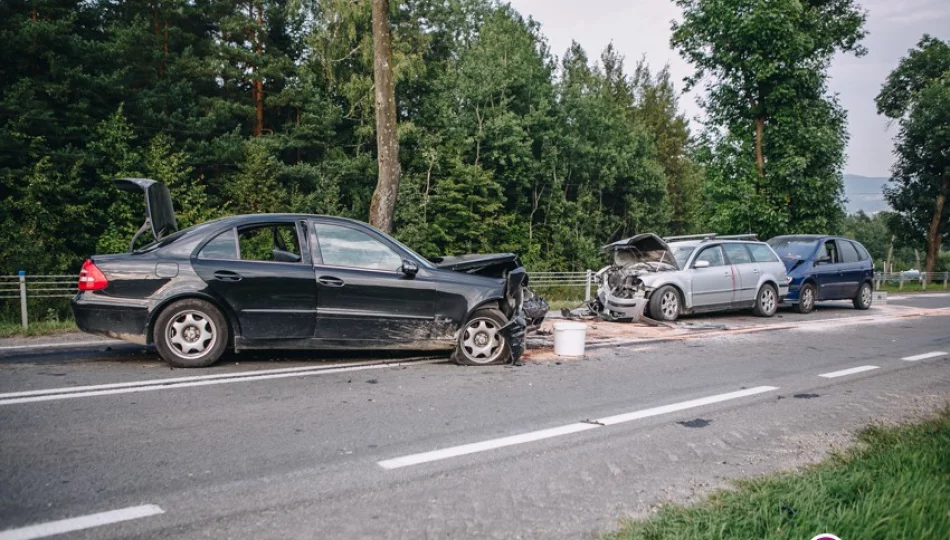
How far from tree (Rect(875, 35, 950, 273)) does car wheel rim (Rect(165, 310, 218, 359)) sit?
4514 centimetres

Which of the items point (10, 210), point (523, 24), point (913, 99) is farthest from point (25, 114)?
point (913, 99)

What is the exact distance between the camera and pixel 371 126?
111 feet

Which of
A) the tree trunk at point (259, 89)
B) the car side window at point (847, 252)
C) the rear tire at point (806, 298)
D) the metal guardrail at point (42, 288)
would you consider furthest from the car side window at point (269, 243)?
the tree trunk at point (259, 89)

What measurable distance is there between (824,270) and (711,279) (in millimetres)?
4562

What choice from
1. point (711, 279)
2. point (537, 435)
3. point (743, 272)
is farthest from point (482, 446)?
point (743, 272)

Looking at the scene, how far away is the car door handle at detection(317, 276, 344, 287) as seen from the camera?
698cm

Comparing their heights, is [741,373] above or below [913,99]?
below

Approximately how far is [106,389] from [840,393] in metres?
7.17

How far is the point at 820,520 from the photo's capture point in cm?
303

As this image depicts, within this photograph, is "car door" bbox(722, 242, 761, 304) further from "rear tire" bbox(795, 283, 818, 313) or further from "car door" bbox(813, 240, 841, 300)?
"car door" bbox(813, 240, 841, 300)

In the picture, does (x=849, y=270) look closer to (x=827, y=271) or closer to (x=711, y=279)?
(x=827, y=271)

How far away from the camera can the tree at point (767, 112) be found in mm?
24266

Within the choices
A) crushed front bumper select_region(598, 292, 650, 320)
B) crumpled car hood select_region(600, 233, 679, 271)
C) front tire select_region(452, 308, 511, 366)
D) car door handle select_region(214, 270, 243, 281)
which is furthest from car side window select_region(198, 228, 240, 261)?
crumpled car hood select_region(600, 233, 679, 271)

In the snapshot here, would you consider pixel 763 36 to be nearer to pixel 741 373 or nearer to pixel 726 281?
pixel 726 281
